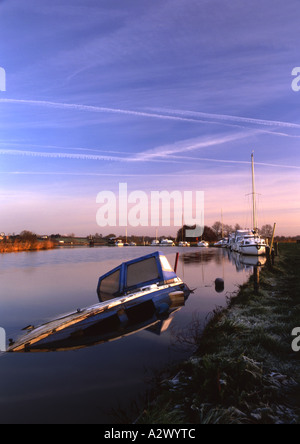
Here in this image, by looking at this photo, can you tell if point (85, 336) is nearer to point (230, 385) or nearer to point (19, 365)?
point (19, 365)

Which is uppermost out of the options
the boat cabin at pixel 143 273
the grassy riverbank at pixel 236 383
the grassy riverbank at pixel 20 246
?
the boat cabin at pixel 143 273

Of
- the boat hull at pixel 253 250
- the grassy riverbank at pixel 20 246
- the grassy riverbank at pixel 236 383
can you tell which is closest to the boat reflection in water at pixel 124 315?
the grassy riverbank at pixel 236 383

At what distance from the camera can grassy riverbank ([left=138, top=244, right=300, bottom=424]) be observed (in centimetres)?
509

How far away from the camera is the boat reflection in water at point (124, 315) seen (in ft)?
35.7

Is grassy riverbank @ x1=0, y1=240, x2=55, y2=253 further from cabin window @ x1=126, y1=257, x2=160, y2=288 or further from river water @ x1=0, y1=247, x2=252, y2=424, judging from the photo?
cabin window @ x1=126, y1=257, x2=160, y2=288

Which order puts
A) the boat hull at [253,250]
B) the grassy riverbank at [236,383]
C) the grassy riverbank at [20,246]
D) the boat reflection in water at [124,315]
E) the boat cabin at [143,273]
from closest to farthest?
1. the grassy riverbank at [236,383]
2. the boat reflection in water at [124,315]
3. the boat cabin at [143,273]
4. the boat hull at [253,250]
5. the grassy riverbank at [20,246]

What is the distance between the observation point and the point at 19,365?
9.51 meters

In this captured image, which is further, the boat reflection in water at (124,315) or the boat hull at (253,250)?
the boat hull at (253,250)

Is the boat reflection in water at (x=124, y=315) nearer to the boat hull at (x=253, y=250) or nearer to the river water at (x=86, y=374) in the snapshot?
the river water at (x=86, y=374)

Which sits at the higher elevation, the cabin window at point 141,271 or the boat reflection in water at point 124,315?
the cabin window at point 141,271

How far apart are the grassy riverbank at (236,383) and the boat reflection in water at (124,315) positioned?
148 inches

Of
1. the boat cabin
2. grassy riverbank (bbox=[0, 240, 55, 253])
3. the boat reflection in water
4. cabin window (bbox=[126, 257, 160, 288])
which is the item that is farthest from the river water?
grassy riverbank (bbox=[0, 240, 55, 253])

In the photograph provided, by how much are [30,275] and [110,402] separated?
98.1ft

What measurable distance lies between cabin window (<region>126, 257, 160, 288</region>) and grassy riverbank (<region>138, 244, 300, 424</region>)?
628cm
